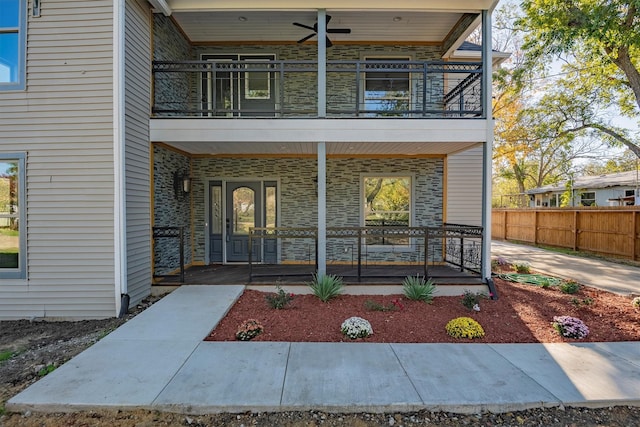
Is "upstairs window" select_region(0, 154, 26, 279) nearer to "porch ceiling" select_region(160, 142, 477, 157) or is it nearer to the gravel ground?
"porch ceiling" select_region(160, 142, 477, 157)

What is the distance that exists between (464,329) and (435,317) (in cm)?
78

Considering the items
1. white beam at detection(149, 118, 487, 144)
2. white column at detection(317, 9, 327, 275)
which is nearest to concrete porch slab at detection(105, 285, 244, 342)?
white column at detection(317, 9, 327, 275)

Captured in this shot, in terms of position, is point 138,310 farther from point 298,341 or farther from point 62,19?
point 62,19

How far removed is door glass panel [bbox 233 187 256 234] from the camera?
29.2ft

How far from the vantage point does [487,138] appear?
6488 mm

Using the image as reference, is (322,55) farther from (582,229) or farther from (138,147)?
(582,229)

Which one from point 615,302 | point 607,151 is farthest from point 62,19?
point 607,151

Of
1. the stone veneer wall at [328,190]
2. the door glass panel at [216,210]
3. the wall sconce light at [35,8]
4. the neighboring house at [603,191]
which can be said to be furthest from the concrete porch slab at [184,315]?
the neighboring house at [603,191]

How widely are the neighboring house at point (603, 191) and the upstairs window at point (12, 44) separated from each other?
2215 centimetres

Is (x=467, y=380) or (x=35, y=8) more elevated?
(x=35, y=8)

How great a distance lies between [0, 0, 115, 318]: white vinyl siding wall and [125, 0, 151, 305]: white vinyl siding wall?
33 cm

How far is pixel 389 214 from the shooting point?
29.6 feet

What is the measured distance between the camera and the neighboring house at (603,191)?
16359mm

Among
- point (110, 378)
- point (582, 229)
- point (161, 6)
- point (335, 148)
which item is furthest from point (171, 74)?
point (582, 229)
